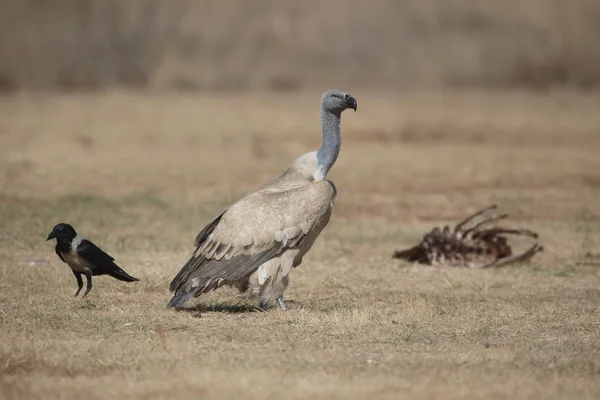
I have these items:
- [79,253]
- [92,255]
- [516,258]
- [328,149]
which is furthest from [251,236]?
[516,258]

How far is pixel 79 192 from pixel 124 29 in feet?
112

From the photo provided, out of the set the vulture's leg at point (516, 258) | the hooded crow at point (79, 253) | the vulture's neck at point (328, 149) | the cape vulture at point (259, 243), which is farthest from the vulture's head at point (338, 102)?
the vulture's leg at point (516, 258)

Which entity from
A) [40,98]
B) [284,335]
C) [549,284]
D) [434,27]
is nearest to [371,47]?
[434,27]

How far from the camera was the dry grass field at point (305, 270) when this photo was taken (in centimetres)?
779

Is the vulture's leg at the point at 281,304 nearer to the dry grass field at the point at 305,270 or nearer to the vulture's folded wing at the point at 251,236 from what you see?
the dry grass field at the point at 305,270

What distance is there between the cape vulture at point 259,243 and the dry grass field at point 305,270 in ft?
0.83

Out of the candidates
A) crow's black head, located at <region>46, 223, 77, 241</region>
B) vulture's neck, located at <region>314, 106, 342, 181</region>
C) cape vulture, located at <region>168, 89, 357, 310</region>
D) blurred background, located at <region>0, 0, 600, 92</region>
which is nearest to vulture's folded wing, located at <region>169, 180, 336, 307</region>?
cape vulture, located at <region>168, 89, 357, 310</region>

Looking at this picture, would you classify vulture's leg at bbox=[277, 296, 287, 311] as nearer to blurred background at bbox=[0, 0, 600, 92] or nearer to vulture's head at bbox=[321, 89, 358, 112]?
vulture's head at bbox=[321, 89, 358, 112]

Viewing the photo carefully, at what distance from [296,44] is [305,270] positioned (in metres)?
40.7

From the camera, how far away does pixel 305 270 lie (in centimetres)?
1307

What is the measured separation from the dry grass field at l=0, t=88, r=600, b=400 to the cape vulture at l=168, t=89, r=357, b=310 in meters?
0.25

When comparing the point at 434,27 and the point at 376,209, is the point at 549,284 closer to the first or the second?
the point at 376,209

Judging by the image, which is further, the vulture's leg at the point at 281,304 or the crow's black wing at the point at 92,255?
the crow's black wing at the point at 92,255

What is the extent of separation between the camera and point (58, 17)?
54.2m
